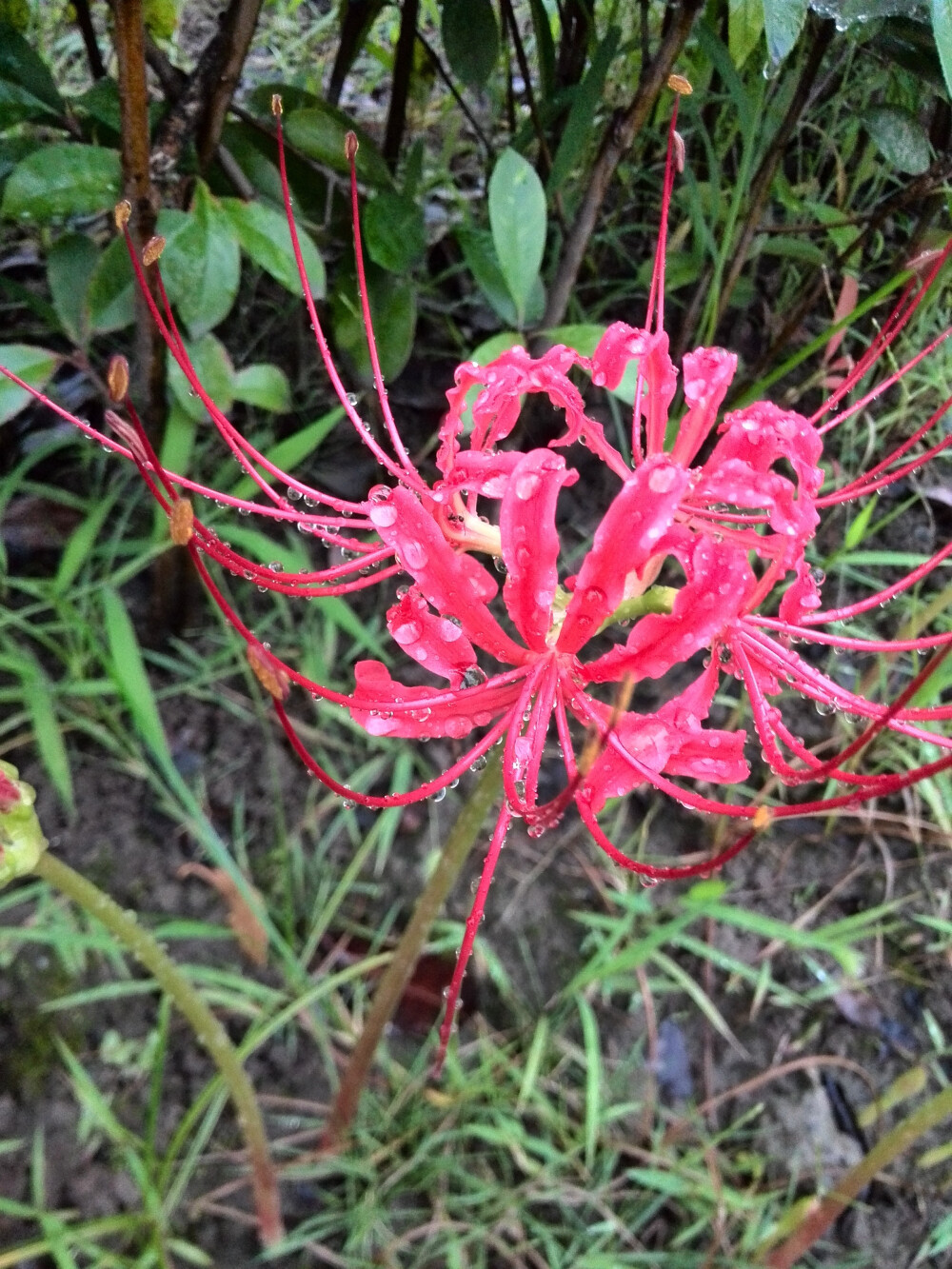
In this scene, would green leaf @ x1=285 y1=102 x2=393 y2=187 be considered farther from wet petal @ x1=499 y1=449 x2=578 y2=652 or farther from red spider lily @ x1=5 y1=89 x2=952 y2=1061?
wet petal @ x1=499 y1=449 x2=578 y2=652

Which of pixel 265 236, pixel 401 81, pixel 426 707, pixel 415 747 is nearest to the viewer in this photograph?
pixel 426 707

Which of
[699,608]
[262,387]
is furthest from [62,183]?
[699,608]

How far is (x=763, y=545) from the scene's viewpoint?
614 mm

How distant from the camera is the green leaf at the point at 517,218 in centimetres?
95

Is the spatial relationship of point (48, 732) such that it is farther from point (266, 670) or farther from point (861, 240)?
point (861, 240)

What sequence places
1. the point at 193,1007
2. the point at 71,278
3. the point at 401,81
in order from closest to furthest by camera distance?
the point at 193,1007, the point at 71,278, the point at 401,81

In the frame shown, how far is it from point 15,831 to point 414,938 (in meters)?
0.40

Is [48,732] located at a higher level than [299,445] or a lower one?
lower

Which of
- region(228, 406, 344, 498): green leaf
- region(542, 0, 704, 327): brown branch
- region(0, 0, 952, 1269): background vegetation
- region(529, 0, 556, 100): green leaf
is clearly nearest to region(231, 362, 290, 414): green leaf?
region(0, 0, 952, 1269): background vegetation

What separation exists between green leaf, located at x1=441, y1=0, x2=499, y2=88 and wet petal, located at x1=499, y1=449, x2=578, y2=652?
642 millimetres

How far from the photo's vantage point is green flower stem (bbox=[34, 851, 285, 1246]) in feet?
2.32

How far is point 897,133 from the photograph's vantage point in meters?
0.92

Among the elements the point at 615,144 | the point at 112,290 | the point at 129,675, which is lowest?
the point at 129,675

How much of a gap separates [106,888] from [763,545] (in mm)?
1022
